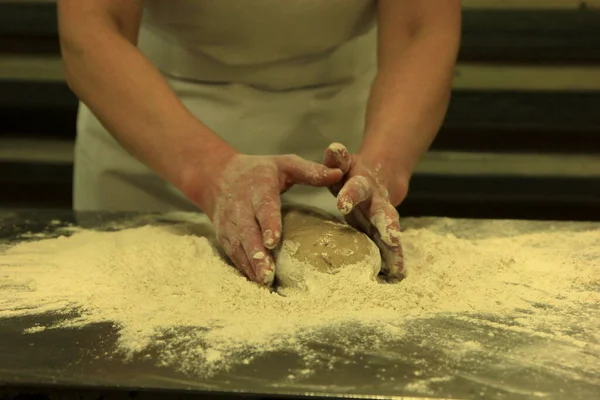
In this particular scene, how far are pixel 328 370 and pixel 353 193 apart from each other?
41cm

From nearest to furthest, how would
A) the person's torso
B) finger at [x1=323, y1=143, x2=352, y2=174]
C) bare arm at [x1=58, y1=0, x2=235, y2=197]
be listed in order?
1. finger at [x1=323, y1=143, x2=352, y2=174]
2. bare arm at [x1=58, y1=0, x2=235, y2=197]
3. the person's torso

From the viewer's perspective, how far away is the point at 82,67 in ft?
4.52

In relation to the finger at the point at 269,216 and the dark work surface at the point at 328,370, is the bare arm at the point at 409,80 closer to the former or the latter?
the finger at the point at 269,216

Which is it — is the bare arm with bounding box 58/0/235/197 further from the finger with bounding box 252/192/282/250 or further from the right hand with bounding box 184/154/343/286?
the finger with bounding box 252/192/282/250

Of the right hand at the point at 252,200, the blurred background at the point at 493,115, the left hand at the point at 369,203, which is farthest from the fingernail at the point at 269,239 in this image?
the blurred background at the point at 493,115

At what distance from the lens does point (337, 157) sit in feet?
3.88

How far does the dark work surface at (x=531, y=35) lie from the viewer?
2197 millimetres

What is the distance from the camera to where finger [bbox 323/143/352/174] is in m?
1.17

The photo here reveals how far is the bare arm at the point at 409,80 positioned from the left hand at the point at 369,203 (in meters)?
0.10

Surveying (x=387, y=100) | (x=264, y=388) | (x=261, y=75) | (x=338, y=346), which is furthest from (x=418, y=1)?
(x=264, y=388)

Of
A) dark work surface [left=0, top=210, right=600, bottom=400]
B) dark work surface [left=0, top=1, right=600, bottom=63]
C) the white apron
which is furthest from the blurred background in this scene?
dark work surface [left=0, top=210, right=600, bottom=400]

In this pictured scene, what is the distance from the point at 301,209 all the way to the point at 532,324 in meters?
0.47

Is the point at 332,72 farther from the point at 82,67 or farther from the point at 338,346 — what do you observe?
the point at 338,346

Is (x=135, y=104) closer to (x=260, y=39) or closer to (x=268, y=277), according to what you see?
(x=260, y=39)
